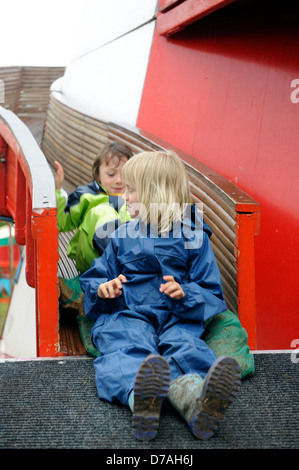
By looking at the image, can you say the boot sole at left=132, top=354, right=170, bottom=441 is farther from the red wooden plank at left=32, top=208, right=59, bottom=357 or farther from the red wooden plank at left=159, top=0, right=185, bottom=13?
the red wooden plank at left=159, top=0, right=185, bottom=13

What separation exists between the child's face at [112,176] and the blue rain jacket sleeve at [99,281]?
850 mm

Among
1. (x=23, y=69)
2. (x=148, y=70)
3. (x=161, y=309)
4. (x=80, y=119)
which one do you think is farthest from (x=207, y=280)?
(x=23, y=69)

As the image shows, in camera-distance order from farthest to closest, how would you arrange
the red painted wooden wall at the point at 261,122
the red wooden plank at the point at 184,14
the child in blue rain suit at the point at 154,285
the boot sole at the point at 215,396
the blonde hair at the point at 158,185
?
the red wooden plank at the point at 184,14 → the red painted wooden wall at the point at 261,122 → the blonde hair at the point at 158,185 → the child in blue rain suit at the point at 154,285 → the boot sole at the point at 215,396

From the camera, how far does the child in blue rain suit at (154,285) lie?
2111 millimetres

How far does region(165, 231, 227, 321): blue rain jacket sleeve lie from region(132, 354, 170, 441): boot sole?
516 millimetres

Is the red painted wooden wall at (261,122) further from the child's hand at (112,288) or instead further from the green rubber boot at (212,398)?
the green rubber boot at (212,398)

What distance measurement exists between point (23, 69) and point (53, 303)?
8.84 m

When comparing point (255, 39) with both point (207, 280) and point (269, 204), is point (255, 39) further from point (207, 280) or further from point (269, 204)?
point (207, 280)

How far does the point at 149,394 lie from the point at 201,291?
62 centimetres

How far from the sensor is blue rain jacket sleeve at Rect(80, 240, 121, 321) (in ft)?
7.82

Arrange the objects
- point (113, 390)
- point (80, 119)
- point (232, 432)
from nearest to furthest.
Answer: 1. point (232, 432)
2. point (113, 390)
3. point (80, 119)

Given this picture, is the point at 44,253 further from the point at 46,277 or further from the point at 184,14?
the point at 184,14

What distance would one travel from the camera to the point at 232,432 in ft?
5.97

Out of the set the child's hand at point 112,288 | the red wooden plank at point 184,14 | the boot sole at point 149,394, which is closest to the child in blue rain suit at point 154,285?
the child's hand at point 112,288
